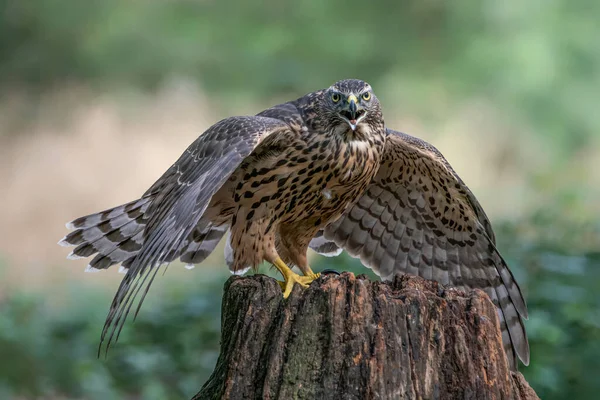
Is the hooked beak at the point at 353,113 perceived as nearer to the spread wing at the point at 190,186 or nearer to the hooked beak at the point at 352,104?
the hooked beak at the point at 352,104

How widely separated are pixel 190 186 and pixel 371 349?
1413 mm

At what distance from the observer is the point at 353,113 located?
471 cm

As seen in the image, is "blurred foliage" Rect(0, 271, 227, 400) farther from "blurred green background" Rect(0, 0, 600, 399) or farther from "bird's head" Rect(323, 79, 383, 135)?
"bird's head" Rect(323, 79, 383, 135)

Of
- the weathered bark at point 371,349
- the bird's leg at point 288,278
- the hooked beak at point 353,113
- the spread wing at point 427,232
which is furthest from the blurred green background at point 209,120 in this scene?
the weathered bark at point 371,349

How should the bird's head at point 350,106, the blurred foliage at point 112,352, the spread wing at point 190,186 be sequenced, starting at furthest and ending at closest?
the blurred foliage at point 112,352
the bird's head at point 350,106
the spread wing at point 190,186

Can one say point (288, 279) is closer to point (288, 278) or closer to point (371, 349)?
point (288, 278)

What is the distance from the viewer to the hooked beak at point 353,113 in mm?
Answer: 4711

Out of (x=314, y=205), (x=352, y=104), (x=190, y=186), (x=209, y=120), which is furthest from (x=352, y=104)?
(x=209, y=120)

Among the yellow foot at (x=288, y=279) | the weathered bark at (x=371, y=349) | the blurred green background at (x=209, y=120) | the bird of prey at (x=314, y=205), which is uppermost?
the blurred green background at (x=209, y=120)

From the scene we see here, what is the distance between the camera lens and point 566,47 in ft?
37.5

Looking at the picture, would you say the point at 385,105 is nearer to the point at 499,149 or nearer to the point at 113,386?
the point at 499,149

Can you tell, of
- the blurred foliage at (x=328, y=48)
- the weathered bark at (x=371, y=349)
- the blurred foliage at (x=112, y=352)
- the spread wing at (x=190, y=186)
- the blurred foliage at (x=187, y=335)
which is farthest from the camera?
the blurred foliage at (x=328, y=48)

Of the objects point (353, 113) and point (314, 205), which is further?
point (314, 205)

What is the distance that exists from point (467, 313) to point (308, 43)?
357 inches
